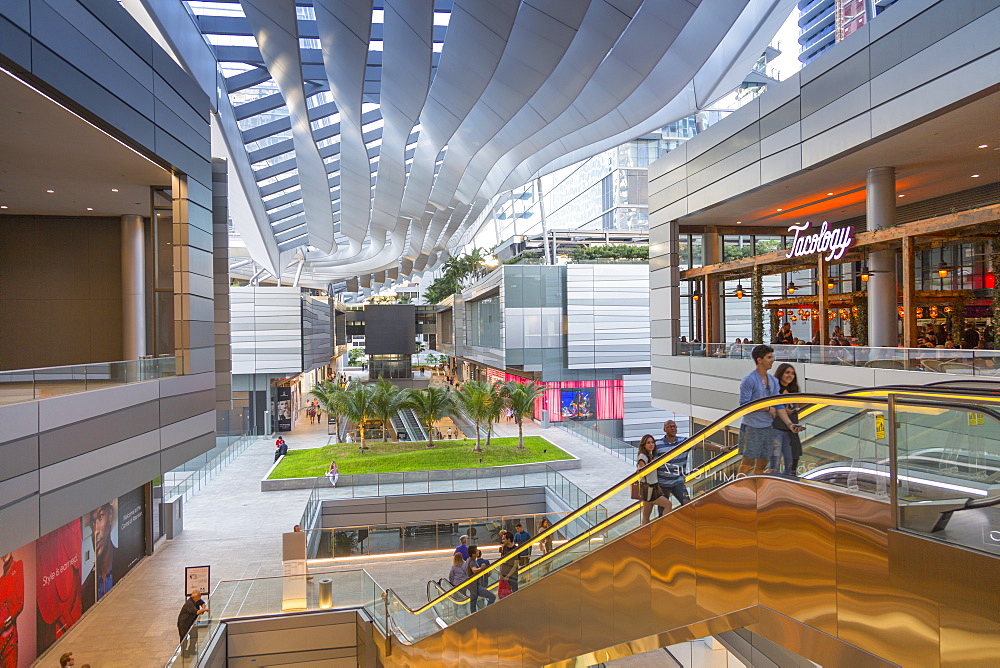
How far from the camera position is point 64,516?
806 centimetres

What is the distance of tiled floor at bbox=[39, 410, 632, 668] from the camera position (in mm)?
11328

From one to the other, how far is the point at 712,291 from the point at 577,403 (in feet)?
55.8

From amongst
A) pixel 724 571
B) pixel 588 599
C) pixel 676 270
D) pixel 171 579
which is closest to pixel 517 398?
pixel 676 270

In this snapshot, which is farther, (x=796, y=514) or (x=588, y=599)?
(x=588, y=599)

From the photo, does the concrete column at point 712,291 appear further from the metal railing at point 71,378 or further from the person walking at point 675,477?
the metal railing at point 71,378

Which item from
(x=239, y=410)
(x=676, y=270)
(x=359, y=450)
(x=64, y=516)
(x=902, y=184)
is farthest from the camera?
(x=239, y=410)

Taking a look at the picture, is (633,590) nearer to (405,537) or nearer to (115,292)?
(115,292)

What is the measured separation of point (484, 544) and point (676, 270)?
32.8 feet

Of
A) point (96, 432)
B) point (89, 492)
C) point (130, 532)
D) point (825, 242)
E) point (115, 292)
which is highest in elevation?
point (825, 242)

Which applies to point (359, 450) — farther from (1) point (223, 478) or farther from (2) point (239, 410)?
(2) point (239, 410)

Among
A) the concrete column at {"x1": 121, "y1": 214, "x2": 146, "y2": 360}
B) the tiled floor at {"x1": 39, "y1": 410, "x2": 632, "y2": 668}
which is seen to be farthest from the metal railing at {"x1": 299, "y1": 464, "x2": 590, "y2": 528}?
the concrete column at {"x1": 121, "y1": 214, "x2": 146, "y2": 360}

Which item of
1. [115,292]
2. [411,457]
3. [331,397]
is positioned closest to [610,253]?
[331,397]

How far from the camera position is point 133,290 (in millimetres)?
13797

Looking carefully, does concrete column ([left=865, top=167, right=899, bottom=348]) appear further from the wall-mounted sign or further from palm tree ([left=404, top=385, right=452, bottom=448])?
palm tree ([left=404, top=385, right=452, bottom=448])
